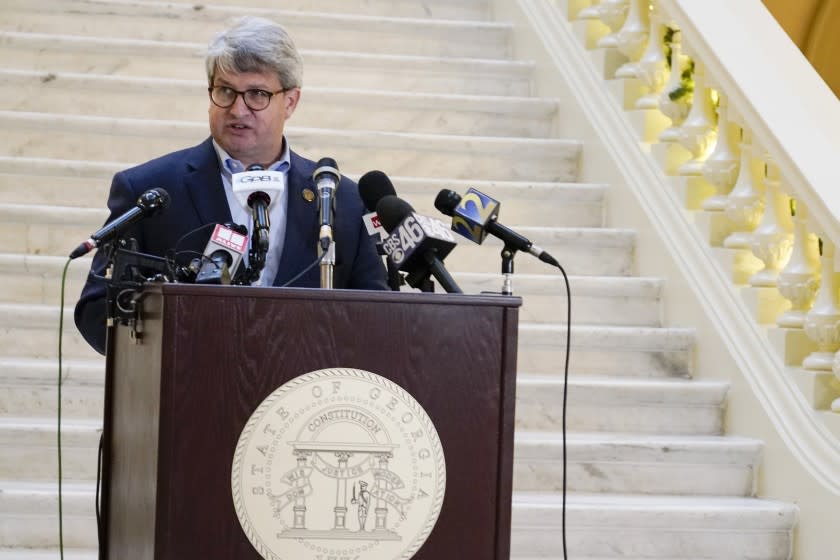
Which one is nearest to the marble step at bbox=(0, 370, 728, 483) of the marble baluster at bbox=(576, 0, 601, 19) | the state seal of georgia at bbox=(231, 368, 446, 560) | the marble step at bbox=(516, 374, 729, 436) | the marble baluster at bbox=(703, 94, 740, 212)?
the marble step at bbox=(516, 374, 729, 436)

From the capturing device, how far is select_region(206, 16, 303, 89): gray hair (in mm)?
2684

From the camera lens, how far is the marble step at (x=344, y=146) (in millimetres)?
5305

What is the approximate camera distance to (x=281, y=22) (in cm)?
636

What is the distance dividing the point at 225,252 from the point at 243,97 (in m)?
0.70

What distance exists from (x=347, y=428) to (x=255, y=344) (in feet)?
0.58

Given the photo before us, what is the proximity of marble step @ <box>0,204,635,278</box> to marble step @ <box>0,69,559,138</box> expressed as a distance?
2.93 ft

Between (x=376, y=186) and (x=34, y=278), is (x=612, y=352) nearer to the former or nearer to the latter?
(x=34, y=278)

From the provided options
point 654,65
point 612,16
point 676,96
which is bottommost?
point 676,96

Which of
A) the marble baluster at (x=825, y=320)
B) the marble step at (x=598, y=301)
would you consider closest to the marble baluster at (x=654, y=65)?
the marble step at (x=598, y=301)

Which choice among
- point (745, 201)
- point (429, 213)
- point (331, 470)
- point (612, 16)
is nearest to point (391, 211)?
point (331, 470)

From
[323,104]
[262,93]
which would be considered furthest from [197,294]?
[323,104]

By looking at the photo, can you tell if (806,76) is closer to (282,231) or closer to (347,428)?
(282,231)

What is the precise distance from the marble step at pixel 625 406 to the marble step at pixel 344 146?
1.44 meters

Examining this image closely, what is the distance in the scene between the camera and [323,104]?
5715 millimetres
